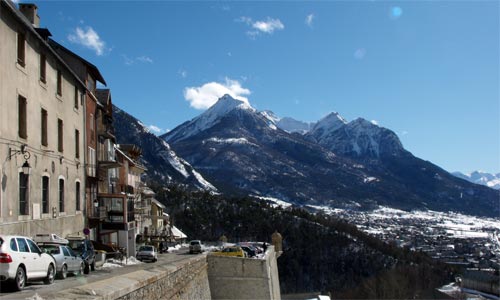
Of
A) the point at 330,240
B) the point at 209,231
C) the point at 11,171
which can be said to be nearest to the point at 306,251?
the point at 330,240

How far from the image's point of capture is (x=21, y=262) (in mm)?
15977

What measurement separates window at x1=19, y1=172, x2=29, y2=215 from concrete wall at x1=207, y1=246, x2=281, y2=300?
34.9 feet

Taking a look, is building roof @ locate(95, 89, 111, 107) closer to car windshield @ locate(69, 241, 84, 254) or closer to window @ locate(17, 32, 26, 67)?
car windshield @ locate(69, 241, 84, 254)

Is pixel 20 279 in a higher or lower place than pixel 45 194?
lower

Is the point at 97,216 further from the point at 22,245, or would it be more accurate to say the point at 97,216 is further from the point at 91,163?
the point at 22,245


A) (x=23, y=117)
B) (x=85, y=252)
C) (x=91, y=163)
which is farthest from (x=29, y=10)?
(x=85, y=252)

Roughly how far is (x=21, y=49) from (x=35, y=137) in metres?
4.04

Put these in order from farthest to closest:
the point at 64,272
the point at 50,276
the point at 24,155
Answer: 1. the point at 24,155
2. the point at 64,272
3. the point at 50,276

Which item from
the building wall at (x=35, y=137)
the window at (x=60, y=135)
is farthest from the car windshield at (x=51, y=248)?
the window at (x=60, y=135)

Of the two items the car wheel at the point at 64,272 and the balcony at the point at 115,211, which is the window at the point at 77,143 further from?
the car wheel at the point at 64,272

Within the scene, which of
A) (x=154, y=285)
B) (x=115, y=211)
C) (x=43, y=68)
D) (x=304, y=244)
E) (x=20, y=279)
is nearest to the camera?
(x=20, y=279)

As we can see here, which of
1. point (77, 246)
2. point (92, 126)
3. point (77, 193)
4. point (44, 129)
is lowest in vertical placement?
point (77, 246)

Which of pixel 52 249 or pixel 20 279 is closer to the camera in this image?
pixel 20 279

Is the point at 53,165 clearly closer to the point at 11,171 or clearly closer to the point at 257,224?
the point at 11,171
